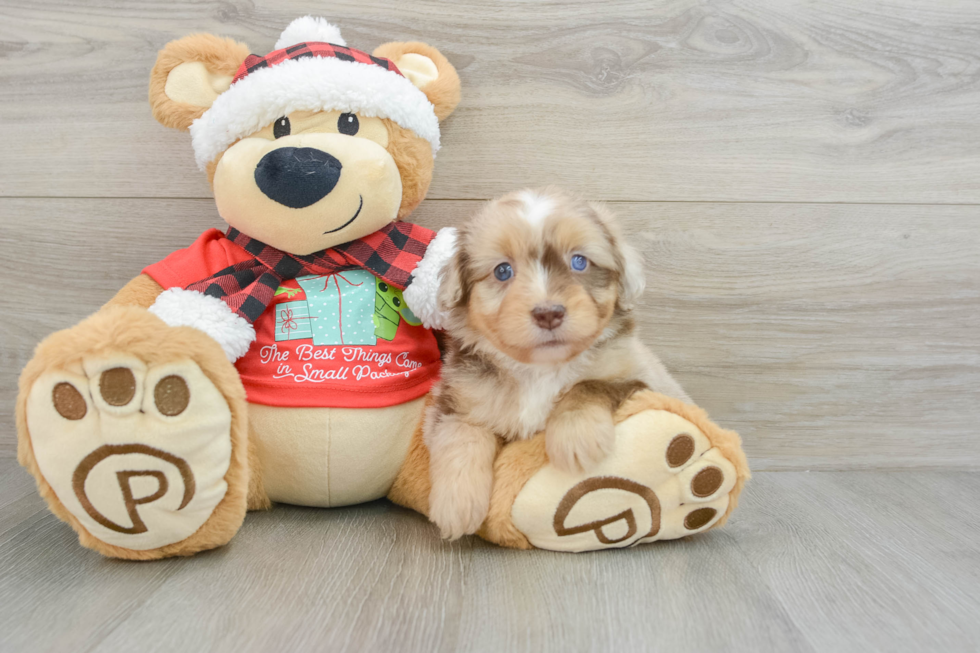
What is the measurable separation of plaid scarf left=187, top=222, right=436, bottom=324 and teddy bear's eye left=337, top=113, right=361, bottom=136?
8.8 inches

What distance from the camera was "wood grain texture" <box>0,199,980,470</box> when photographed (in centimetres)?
177

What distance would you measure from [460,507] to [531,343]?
0.34 metres

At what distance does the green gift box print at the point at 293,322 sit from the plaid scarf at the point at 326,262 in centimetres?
4

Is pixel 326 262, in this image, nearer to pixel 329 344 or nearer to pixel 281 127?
pixel 329 344

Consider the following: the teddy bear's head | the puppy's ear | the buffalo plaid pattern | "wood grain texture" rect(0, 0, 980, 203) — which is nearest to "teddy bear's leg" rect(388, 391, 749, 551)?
the puppy's ear

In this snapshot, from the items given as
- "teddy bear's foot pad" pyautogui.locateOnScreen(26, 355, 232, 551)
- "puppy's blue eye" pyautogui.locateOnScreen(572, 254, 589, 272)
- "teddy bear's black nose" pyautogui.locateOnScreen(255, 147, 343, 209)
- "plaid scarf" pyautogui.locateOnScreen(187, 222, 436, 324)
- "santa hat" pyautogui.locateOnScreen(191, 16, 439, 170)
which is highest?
"santa hat" pyautogui.locateOnScreen(191, 16, 439, 170)

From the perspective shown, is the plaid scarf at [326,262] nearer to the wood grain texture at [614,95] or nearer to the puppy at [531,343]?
the puppy at [531,343]

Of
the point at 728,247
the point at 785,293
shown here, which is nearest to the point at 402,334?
the point at 728,247

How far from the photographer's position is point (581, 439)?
1.20 metres

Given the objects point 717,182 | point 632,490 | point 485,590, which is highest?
point 717,182

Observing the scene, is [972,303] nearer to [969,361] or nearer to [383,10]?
[969,361]

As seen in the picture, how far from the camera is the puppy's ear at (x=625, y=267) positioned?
1281 mm

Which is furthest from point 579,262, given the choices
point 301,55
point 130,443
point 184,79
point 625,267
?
point 184,79

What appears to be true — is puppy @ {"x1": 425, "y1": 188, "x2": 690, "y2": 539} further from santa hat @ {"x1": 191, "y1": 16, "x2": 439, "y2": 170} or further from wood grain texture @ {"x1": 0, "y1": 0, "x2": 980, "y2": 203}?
wood grain texture @ {"x1": 0, "y1": 0, "x2": 980, "y2": 203}
